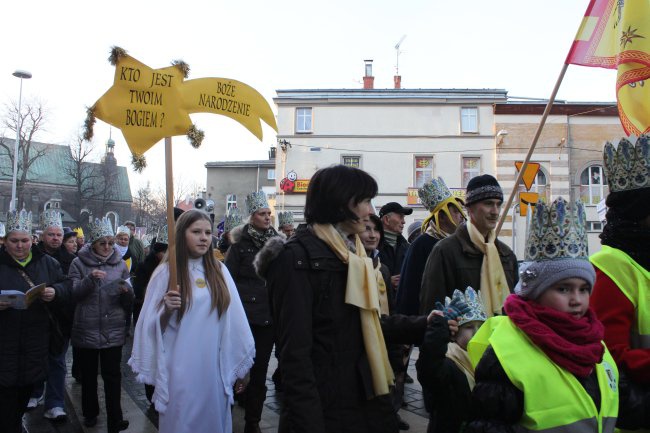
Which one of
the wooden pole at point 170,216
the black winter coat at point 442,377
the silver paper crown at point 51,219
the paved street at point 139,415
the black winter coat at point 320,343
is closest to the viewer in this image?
the black winter coat at point 320,343

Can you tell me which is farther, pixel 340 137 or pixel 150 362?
pixel 340 137

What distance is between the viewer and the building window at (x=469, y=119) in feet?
105

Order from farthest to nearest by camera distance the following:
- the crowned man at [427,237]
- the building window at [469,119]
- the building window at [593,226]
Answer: the building window at [469,119] → the building window at [593,226] → the crowned man at [427,237]

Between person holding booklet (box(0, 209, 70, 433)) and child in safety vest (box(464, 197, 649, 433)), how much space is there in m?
3.90

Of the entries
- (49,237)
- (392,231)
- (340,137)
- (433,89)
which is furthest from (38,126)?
(392,231)

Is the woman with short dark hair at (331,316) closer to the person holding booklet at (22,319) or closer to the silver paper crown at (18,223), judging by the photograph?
the person holding booklet at (22,319)

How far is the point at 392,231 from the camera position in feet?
22.2

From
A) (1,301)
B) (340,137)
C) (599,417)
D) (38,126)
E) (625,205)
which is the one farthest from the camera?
(38,126)

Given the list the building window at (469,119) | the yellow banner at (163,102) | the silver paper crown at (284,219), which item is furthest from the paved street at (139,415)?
the building window at (469,119)

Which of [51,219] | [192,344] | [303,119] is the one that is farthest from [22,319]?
[303,119]

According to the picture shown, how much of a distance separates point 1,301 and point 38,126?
40.0 m

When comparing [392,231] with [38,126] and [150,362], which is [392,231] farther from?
[38,126]

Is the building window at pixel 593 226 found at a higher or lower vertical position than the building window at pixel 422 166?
lower

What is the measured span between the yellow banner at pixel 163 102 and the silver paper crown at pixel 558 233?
2.21 metres
